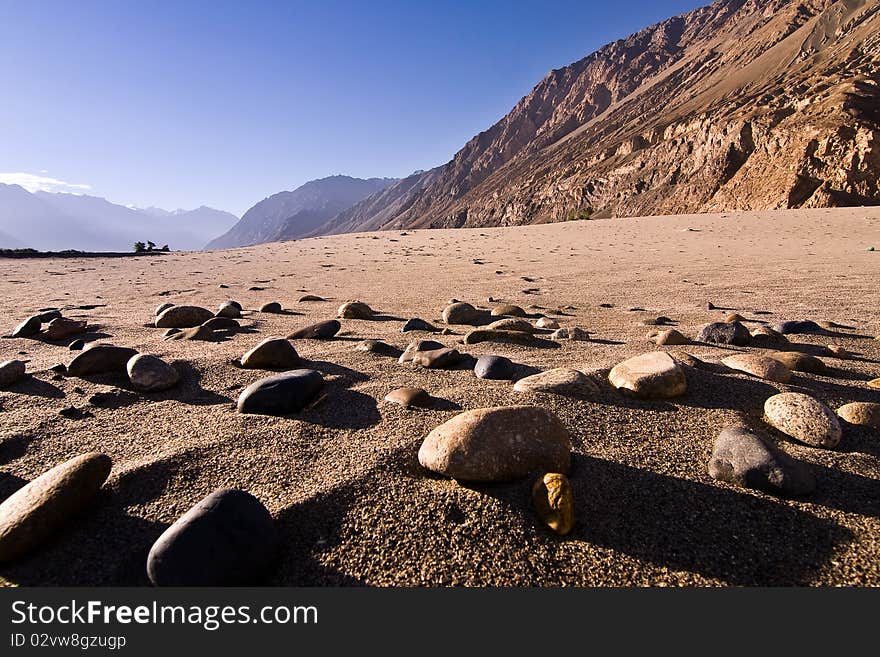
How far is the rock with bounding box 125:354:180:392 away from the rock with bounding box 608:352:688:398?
202cm

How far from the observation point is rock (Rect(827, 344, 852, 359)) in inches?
93.4

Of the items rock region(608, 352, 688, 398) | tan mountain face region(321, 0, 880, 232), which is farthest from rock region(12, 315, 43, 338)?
tan mountain face region(321, 0, 880, 232)

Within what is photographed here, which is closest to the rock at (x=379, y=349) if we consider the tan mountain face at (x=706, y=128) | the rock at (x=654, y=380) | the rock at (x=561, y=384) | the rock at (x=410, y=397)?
the rock at (x=410, y=397)

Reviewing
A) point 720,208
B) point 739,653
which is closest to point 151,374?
point 739,653

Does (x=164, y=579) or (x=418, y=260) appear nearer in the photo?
(x=164, y=579)

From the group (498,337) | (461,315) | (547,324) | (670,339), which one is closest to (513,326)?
(498,337)

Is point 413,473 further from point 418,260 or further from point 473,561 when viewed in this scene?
point 418,260

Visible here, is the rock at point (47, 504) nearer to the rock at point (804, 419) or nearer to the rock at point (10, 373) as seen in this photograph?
the rock at point (10, 373)

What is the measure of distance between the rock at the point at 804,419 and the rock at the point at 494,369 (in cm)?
102

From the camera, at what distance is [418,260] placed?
9.70 m

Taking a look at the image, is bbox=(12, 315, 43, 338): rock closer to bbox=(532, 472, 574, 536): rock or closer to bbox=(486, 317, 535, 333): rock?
bbox=(486, 317, 535, 333): rock

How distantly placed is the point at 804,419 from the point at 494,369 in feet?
3.81

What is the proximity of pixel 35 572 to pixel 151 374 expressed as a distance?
116 centimetres

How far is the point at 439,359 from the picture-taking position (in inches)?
90.5
